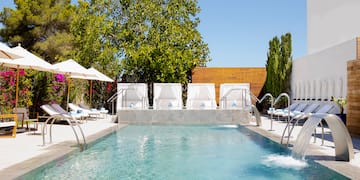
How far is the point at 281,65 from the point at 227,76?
339 cm

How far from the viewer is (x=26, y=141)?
8.30m

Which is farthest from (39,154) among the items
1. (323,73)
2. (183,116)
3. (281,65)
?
(281,65)

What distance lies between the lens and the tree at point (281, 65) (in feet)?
65.3

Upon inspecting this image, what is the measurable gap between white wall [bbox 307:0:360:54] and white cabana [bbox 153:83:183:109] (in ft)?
30.6

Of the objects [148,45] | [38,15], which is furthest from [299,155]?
[38,15]

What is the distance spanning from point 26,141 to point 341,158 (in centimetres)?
644

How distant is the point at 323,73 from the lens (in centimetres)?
1570

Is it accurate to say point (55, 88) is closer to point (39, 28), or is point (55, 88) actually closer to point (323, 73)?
point (323, 73)

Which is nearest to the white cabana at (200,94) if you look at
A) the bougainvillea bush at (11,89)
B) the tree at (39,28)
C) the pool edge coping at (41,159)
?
the bougainvillea bush at (11,89)

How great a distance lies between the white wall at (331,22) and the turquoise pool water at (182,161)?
11811 mm

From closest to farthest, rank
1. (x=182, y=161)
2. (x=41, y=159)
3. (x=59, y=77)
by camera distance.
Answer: (x=41, y=159), (x=182, y=161), (x=59, y=77)

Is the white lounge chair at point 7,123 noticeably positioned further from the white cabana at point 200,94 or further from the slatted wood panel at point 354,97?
the slatted wood panel at point 354,97

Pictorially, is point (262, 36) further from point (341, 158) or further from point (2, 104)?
point (341, 158)

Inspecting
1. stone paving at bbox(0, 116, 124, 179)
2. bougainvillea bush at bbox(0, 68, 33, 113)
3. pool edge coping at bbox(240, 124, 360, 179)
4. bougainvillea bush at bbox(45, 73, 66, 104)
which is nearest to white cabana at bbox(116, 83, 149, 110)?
bougainvillea bush at bbox(45, 73, 66, 104)
